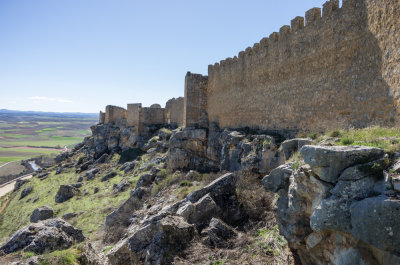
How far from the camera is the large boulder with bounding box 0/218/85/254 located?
23.4ft

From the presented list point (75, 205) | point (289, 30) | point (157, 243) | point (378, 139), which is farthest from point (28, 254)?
point (75, 205)

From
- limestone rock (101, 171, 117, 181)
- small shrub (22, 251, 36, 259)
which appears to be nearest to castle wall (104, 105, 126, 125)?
limestone rock (101, 171, 117, 181)

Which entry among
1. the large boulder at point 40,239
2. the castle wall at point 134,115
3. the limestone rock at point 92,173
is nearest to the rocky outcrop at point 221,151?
the large boulder at point 40,239

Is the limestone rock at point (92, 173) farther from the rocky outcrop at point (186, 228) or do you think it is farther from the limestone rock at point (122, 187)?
the rocky outcrop at point (186, 228)

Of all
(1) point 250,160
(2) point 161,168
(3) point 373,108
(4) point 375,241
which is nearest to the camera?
(4) point 375,241

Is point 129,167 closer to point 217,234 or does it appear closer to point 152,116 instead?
point 152,116

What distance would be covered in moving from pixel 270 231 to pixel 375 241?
4023mm

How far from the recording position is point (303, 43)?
9.96 meters

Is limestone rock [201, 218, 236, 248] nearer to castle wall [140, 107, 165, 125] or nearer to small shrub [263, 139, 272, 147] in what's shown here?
small shrub [263, 139, 272, 147]

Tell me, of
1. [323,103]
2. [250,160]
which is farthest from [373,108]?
[250,160]

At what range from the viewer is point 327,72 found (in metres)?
8.76

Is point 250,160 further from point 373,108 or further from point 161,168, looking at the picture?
point 161,168

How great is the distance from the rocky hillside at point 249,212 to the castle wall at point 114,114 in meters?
18.2

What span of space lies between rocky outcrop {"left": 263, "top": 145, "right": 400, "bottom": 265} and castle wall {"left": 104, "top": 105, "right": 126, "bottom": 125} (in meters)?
31.3
